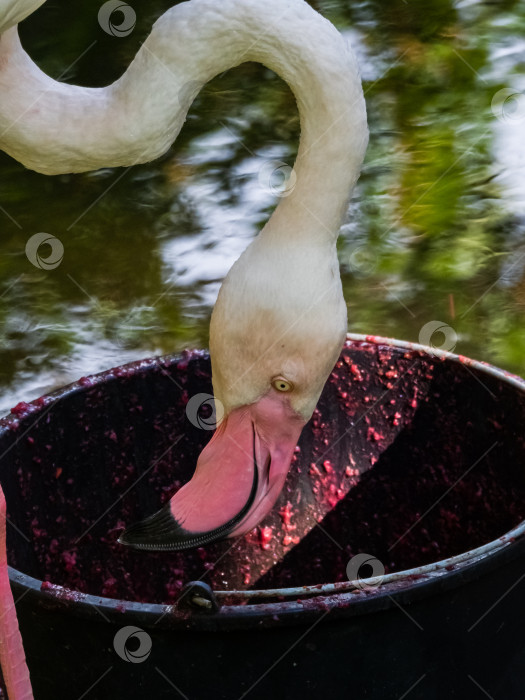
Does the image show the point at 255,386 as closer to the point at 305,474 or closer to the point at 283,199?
the point at 283,199

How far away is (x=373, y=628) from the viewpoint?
1193 mm

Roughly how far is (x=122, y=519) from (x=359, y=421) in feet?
1.53

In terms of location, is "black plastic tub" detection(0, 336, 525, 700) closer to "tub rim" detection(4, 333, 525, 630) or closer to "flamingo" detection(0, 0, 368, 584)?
"tub rim" detection(4, 333, 525, 630)

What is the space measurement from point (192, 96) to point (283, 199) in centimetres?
19

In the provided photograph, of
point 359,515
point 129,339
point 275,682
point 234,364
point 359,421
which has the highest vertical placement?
point 234,364

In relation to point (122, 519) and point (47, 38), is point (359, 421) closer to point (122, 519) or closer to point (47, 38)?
point (122, 519)

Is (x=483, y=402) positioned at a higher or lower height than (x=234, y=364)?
lower

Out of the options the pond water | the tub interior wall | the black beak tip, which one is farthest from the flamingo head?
the pond water

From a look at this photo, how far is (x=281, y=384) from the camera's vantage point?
4.84 feet

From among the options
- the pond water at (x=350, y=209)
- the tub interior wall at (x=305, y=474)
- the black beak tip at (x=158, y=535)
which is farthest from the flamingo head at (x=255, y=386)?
the pond water at (x=350, y=209)

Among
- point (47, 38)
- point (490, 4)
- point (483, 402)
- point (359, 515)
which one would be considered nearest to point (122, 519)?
point (359, 515)

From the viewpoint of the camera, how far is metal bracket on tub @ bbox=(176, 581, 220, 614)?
3.73 feet

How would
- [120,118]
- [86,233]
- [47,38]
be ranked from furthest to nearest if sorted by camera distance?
[86,233] < [47,38] < [120,118]

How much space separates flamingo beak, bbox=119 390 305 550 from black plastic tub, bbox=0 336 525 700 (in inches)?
4.3
